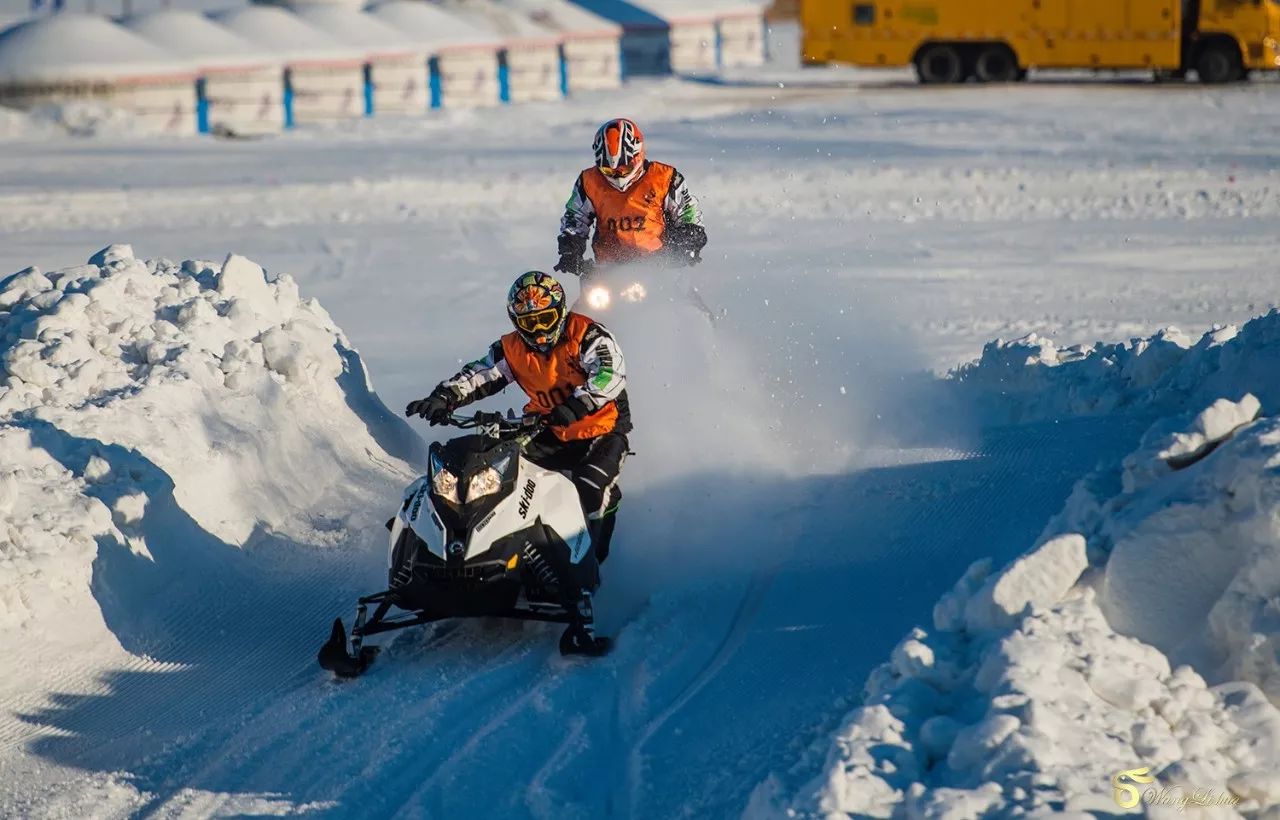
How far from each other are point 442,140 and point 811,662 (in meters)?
27.1

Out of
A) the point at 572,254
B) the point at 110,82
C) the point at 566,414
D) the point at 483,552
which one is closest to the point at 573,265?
the point at 572,254

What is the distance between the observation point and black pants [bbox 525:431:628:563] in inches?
329

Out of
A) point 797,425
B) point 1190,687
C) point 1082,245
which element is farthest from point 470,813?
point 1082,245

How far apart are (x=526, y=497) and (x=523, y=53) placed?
4018 centimetres

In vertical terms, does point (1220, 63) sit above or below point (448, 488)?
above

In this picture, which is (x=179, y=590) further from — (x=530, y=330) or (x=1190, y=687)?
(x=1190, y=687)

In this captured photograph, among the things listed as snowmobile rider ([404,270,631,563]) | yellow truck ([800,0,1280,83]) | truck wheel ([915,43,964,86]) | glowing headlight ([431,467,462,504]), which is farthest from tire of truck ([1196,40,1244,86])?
glowing headlight ([431,467,462,504])

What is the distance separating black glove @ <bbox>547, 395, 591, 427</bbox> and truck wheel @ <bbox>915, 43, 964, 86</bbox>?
34127 mm

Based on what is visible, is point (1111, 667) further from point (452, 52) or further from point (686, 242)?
→ point (452, 52)

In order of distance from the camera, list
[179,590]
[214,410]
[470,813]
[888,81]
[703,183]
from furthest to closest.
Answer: [888,81], [703,183], [214,410], [179,590], [470,813]

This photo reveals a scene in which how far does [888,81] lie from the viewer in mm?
42250

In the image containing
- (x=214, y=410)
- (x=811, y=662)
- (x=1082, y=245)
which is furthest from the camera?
(x=1082, y=245)

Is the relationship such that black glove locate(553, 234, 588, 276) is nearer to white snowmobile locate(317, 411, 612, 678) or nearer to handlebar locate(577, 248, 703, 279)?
handlebar locate(577, 248, 703, 279)

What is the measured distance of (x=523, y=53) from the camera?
46250mm
